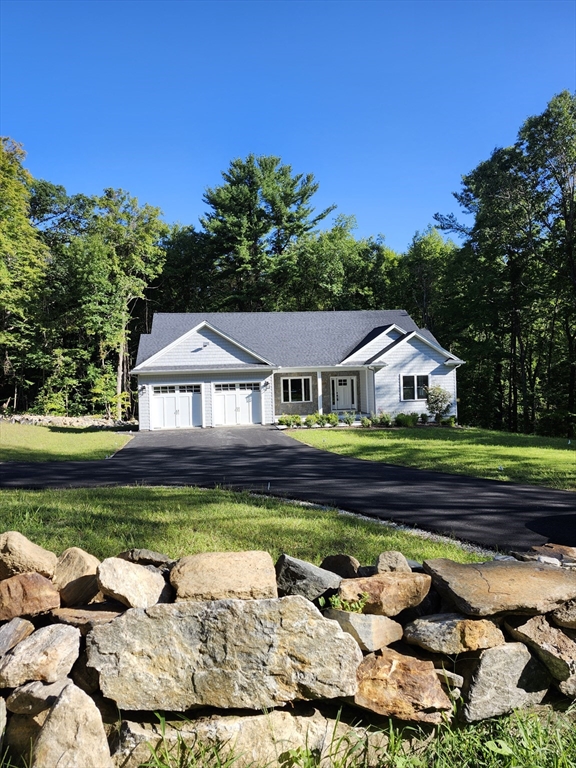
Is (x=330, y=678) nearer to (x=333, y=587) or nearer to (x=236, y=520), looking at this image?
(x=333, y=587)

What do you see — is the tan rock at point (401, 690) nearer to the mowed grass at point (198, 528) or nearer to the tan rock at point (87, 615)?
the tan rock at point (87, 615)

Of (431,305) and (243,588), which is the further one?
(431,305)

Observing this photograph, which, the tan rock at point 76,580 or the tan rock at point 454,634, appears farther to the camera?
the tan rock at point 76,580

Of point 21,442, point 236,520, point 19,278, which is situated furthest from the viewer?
point 19,278

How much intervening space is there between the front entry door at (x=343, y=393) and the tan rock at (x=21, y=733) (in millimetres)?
27493

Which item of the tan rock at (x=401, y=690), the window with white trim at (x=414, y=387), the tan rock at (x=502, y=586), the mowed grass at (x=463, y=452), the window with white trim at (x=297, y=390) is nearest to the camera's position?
the tan rock at (x=401, y=690)

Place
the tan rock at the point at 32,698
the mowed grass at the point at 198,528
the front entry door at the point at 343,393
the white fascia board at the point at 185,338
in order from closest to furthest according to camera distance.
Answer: the tan rock at the point at 32,698 → the mowed grass at the point at 198,528 → the white fascia board at the point at 185,338 → the front entry door at the point at 343,393

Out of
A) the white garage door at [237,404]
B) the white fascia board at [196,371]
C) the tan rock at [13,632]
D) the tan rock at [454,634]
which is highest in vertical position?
the white fascia board at [196,371]

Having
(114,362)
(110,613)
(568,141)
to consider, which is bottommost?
(110,613)

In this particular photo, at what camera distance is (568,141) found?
26.4 metres

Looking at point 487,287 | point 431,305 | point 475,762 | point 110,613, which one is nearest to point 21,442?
point 110,613

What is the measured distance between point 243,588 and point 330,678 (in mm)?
628

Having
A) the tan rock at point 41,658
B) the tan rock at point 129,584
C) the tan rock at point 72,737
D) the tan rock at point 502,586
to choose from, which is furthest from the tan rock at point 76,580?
the tan rock at point 502,586

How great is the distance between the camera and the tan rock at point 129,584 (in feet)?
9.37
